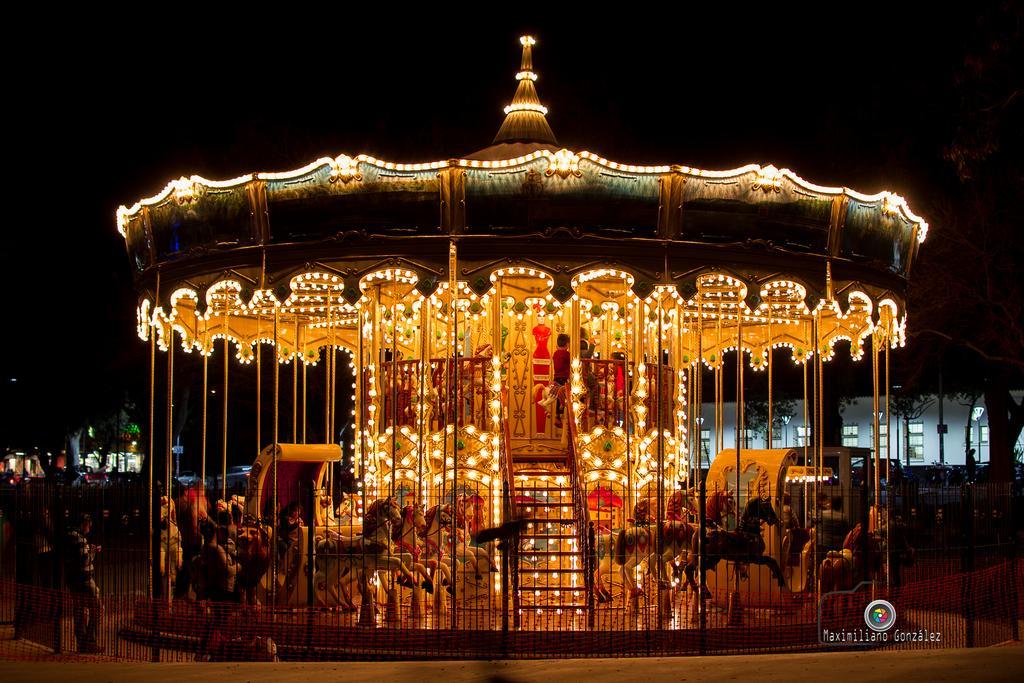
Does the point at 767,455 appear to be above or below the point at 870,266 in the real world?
below

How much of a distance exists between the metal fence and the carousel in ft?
0.20

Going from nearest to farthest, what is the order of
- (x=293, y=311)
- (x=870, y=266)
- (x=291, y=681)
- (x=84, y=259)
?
(x=291, y=681)
(x=870, y=266)
(x=293, y=311)
(x=84, y=259)

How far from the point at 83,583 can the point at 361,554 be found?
2.79 metres

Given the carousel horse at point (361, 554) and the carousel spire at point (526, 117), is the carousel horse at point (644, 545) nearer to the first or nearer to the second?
the carousel horse at point (361, 554)

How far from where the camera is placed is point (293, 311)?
64.2 feet

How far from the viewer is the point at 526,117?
55.3 feet

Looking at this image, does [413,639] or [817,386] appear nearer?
[413,639]

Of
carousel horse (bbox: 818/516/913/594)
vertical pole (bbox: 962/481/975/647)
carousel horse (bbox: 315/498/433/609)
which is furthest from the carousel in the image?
vertical pole (bbox: 962/481/975/647)

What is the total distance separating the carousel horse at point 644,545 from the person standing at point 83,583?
5.08 metres

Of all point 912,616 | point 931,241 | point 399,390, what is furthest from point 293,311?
point 931,241

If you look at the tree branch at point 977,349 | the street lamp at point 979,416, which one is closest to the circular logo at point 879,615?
the tree branch at point 977,349

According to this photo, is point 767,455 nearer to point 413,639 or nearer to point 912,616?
point 912,616

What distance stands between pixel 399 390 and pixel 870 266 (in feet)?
20.7

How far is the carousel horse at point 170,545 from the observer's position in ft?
43.7
